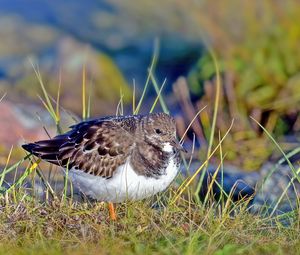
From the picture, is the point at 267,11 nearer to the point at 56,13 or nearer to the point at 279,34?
the point at 279,34

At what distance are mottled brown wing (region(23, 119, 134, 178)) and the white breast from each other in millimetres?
65

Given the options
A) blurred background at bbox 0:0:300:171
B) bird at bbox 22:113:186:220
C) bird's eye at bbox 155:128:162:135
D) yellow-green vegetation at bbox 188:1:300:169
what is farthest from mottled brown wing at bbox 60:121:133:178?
yellow-green vegetation at bbox 188:1:300:169

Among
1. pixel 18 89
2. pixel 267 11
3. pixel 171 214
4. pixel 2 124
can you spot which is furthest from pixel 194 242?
pixel 18 89

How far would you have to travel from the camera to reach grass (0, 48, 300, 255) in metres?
6.99

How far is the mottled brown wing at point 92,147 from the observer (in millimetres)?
7883

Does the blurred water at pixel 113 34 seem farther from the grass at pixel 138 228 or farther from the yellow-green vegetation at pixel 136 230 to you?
the yellow-green vegetation at pixel 136 230

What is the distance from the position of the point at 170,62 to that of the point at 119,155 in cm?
678

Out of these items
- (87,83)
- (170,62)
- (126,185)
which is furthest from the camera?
(170,62)

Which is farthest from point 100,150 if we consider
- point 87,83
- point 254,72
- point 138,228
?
point 87,83

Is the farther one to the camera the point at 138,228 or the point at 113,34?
the point at 113,34

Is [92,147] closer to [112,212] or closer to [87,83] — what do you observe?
[112,212]

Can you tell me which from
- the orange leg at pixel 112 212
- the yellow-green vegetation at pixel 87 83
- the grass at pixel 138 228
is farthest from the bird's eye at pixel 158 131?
the yellow-green vegetation at pixel 87 83

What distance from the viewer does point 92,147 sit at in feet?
26.6

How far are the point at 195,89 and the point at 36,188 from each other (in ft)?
14.9
